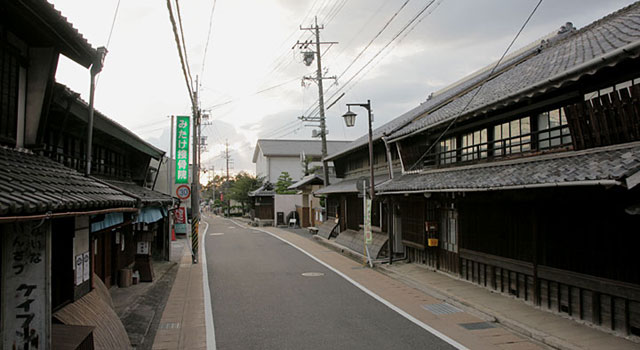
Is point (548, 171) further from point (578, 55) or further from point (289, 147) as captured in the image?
point (289, 147)

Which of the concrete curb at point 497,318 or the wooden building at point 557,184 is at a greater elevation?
the wooden building at point 557,184

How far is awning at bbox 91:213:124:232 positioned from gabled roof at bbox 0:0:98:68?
11.6 feet

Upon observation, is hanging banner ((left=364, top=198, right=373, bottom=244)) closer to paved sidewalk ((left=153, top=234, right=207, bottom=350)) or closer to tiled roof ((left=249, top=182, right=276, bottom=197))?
paved sidewalk ((left=153, top=234, right=207, bottom=350))

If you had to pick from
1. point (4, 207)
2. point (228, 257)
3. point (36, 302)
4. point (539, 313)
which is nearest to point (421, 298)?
point (539, 313)

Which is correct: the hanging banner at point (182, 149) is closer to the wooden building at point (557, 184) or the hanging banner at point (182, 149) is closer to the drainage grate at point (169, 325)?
the wooden building at point (557, 184)

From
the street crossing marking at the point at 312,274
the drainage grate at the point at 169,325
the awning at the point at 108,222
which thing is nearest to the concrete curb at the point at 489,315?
the street crossing marking at the point at 312,274

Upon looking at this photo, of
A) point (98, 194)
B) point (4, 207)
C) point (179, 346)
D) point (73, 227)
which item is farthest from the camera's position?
point (179, 346)

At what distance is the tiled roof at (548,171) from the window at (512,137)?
1.48 ft

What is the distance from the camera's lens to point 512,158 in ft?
37.7

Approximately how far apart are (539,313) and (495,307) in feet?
3.40

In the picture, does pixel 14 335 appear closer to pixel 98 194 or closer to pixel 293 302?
pixel 98 194

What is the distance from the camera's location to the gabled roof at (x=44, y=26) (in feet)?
19.7

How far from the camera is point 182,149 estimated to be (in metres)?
23.2

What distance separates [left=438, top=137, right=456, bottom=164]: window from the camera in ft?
49.9
